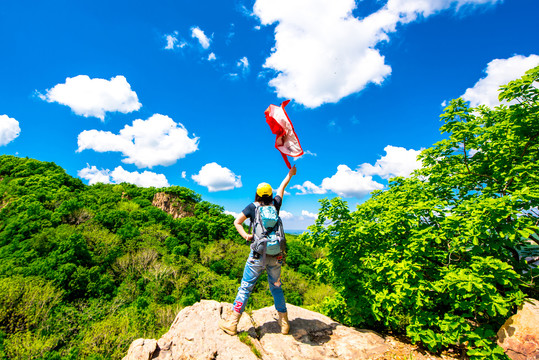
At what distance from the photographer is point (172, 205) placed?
194 feet

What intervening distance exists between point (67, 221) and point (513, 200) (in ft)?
157

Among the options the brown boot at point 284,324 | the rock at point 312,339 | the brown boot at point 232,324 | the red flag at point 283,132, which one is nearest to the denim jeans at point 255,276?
the brown boot at point 232,324

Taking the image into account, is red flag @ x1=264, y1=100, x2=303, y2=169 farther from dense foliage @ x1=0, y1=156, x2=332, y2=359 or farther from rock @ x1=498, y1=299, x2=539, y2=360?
dense foliage @ x1=0, y1=156, x2=332, y2=359

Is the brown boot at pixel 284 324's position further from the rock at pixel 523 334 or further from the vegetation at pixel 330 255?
the rock at pixel 523 334

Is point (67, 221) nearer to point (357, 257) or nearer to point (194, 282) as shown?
point (194, 282)

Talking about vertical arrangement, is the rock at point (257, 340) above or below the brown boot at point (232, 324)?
below

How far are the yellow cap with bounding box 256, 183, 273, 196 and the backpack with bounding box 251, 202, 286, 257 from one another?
9.1 inches

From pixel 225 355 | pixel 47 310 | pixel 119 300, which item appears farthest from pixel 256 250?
pixel 119 300

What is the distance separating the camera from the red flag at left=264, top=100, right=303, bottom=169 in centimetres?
512

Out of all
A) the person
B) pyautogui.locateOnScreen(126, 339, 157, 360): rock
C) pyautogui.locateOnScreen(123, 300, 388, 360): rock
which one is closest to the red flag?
the person

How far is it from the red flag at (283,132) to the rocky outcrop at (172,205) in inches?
2273

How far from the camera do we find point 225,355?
4.13 m

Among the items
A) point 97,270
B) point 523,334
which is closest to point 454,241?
point 523,334

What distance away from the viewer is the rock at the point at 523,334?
4.04 metres
